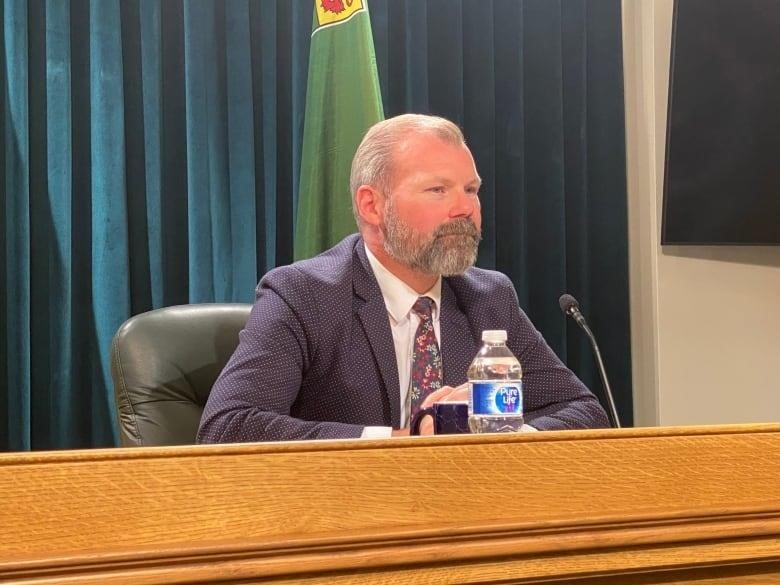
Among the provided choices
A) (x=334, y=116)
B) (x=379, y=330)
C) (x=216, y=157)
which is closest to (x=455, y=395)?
(x=379, y=330)

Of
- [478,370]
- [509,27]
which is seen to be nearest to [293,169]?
[509,27]

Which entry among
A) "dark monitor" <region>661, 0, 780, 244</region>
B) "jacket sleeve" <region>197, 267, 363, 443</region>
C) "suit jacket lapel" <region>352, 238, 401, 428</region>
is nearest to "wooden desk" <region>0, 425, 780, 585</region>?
"jacket sleeve" <region>197, 267, 363, 443</region>

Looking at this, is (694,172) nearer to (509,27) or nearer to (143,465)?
(509,27)

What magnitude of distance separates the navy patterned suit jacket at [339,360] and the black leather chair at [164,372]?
14 centimetres

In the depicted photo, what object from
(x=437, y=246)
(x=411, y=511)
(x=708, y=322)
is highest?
(x=437, y=246)

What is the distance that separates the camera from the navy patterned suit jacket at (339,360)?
5.13 ft

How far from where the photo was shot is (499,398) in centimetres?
110

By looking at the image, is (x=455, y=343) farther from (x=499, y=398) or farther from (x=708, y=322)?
(x=708, y=322)

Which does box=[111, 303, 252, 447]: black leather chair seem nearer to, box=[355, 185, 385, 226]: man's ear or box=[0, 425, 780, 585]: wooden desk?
box=[355, 185, 385, 226]: man's ear

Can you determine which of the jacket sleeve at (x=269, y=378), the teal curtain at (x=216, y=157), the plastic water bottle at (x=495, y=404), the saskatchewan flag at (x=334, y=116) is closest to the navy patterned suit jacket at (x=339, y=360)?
the jacket sleeve at (x=269, y=378)

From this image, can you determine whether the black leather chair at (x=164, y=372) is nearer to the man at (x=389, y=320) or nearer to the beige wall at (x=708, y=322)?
the man at (x=389, y=320)

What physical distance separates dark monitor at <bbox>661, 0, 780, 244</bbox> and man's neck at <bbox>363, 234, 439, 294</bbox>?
149 cm

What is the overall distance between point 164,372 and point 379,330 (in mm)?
425

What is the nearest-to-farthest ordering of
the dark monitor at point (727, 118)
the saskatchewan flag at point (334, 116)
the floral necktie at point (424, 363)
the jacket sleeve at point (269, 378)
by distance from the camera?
1. the jacket sleeve at point (269, 378)
2. the floral necktie at point (424, 363)
3. the saskatchewan flag at point (334, 116)
4. the dark monitor at point (727, 118)
